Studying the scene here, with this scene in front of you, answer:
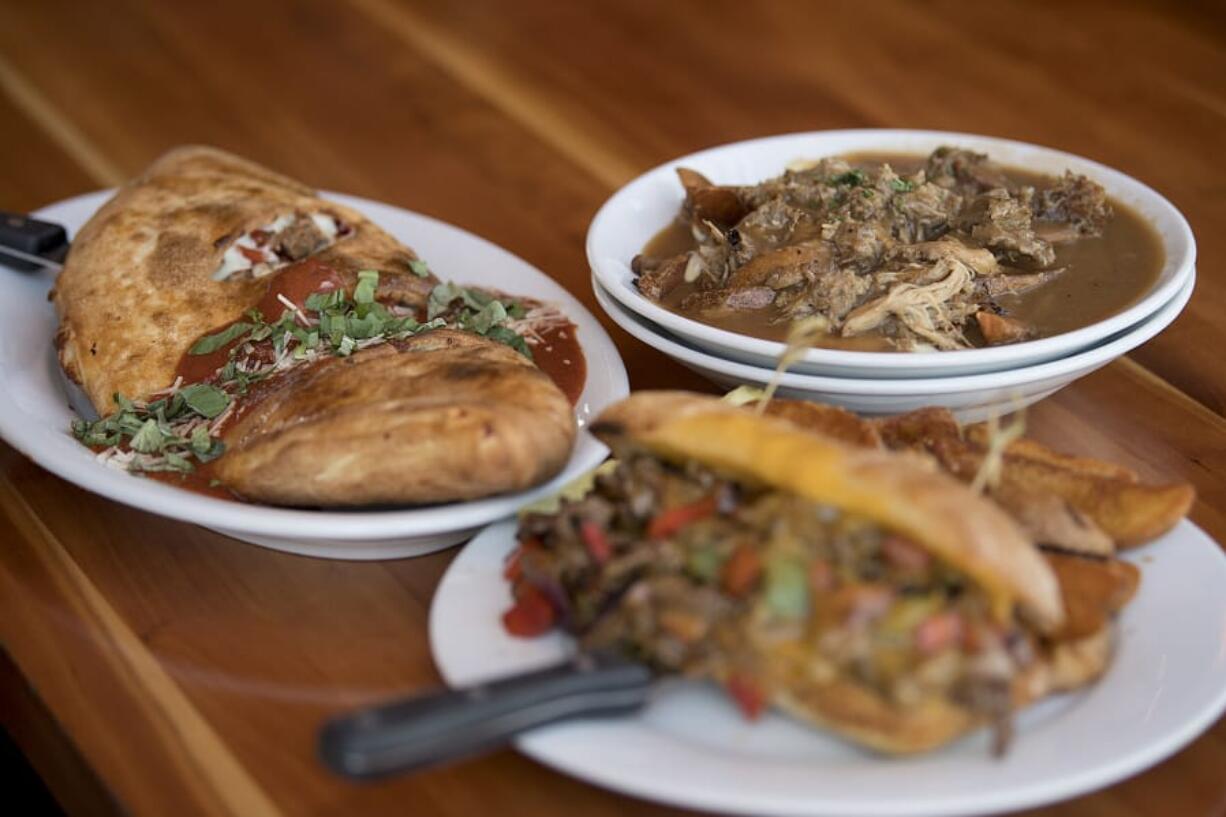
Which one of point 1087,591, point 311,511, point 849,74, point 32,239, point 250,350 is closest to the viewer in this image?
point 1087,591

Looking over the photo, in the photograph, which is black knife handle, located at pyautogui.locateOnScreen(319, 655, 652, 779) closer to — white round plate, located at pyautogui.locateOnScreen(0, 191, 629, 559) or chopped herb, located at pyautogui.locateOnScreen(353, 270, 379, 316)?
white round plate, located at pyautogui.locateOnScreen(0, 191, 629, 559)

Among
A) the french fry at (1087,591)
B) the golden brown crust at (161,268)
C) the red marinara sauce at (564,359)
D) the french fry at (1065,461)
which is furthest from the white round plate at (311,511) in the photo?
the french fry at (1087,591)

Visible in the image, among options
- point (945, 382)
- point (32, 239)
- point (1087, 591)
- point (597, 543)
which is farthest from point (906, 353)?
point (32, 239)

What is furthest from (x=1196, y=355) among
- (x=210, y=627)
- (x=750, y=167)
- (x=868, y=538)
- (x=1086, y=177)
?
(x=210, y=627)

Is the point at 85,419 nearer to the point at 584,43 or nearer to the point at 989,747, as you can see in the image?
the point at 989,747

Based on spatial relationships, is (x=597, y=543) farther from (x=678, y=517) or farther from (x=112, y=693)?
(x=112, y=693)

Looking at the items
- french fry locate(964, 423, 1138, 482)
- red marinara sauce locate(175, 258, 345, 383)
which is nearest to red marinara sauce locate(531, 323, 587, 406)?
red marinara sauce locate(175, 258, 345, 383)
